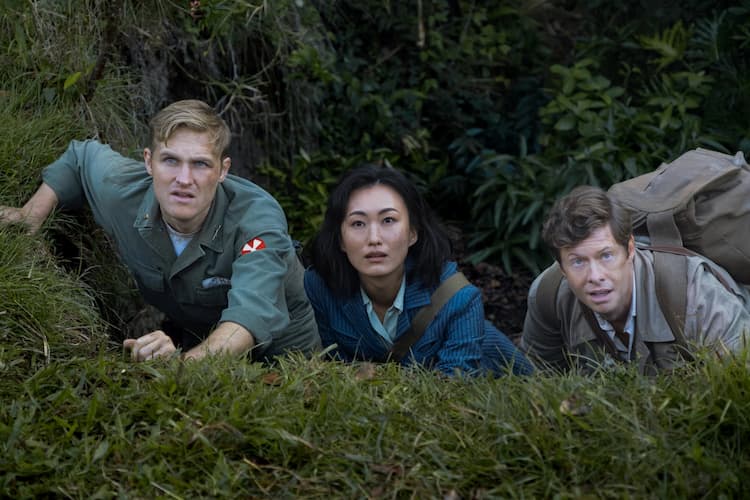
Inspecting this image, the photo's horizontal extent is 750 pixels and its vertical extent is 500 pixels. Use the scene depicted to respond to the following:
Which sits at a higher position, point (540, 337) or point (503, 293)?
point (540, 337)

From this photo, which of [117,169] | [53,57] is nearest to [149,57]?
[53,57]

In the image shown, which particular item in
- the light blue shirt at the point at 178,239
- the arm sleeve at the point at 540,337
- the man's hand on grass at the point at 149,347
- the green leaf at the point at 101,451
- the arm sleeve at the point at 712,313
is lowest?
the arm sleeve at the point at 540,337

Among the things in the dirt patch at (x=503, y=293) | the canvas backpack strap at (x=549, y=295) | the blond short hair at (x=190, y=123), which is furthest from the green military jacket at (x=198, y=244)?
the dirt patch at (x=503, y=293)

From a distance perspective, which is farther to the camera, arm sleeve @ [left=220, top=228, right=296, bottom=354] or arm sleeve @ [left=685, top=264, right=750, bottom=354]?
arm sleeve @ [left=220, top=228, right=296, bottom=354]

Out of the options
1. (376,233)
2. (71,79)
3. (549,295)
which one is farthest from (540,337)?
(71,79)

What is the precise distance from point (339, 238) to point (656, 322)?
63.6 inches

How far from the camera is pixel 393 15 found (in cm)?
831

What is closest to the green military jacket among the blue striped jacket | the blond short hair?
the blue striped jacket

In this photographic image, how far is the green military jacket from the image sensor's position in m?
4.37

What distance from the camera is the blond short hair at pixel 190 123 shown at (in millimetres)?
4457

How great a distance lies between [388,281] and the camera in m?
4.66

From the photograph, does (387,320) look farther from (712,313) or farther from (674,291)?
(712,313)

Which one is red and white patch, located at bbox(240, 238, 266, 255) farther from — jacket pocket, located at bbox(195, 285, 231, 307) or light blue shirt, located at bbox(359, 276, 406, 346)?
light blue shirt, located at bbox(359, 276, 406, 346)

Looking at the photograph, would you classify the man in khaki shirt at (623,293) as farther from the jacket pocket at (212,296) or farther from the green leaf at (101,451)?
the green leaf at (101,451)
